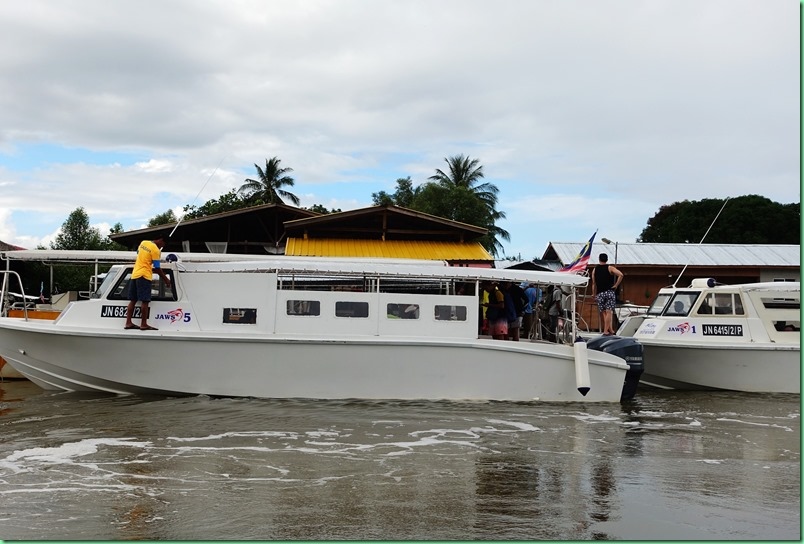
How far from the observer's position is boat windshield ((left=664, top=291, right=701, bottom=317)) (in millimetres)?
13117

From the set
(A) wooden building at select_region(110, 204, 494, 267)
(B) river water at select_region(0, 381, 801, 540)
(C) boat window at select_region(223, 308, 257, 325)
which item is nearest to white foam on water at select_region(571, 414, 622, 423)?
(B) river water at select_region(0, 381, 801, 540)

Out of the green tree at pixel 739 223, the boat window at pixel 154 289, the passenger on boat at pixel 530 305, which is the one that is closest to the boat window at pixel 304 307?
the boat window at pixel 154 289

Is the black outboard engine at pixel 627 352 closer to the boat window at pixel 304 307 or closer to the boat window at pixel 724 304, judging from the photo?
the boat window at pixel 724 304

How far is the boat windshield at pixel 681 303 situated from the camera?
1312 centimetres

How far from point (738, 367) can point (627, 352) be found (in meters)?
2.82

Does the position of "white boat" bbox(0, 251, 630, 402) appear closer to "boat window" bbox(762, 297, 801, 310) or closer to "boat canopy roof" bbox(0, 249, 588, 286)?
"boat canopy roof" bbox(0, 249, 588, 286)

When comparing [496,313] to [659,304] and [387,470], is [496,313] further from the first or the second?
[387,470]

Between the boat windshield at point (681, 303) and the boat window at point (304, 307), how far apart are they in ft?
22.4

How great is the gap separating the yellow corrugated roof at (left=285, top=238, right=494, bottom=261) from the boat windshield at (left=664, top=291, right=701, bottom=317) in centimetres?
644

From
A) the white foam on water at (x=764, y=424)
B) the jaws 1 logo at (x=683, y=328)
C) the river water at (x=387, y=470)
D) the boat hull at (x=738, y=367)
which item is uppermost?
the jaws 1 logo at (x=683, y=328)

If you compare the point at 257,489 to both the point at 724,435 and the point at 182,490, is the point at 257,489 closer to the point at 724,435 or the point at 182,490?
the point at 182,490

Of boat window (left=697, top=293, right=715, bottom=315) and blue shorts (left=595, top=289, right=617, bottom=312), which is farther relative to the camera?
blue shorts (left=595, top=289, right=617, bottom=312)

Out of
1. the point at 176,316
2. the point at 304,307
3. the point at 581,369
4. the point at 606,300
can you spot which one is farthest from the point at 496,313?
the point at 176,316

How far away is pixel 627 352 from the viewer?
36.2 ft
